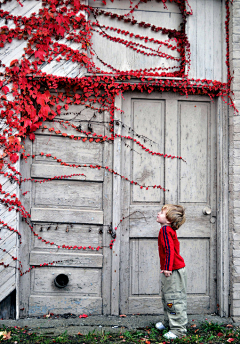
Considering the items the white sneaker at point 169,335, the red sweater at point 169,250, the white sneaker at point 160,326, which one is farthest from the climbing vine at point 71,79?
the white sneaker at point 169,335

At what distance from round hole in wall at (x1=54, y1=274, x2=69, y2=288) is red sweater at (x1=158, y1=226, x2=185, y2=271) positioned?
1.24 m

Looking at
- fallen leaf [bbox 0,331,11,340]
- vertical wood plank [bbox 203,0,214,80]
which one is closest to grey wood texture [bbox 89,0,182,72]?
vertical wood plank [bbox 203,0,214,80]

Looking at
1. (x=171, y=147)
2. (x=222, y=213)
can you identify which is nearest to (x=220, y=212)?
(x=222, y=213)

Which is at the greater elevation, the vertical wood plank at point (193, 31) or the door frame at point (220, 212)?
the vertical wood plank at point (193, 31)

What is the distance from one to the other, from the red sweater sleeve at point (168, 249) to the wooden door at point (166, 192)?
766 millimetres

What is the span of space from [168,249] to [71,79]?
214 cm

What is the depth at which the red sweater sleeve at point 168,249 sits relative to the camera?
2.98 m

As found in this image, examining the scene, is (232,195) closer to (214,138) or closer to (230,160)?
(230,160)

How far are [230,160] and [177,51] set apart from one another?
1460 millimetres

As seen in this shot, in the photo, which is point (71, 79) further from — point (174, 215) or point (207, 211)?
point (207, 211)

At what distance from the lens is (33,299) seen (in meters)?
3.65

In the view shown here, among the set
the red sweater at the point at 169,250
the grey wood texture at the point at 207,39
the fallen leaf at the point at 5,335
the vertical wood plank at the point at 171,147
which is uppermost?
the grey wood texture at the point at 207,39

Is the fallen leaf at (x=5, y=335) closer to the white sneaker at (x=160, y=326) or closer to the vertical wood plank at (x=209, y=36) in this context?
the white sneaker at (x=160, y=326)

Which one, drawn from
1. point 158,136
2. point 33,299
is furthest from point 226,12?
point 33,299
